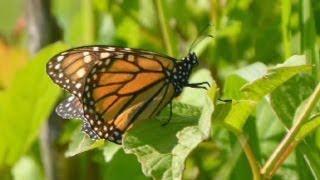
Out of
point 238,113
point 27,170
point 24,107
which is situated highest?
point 238,113

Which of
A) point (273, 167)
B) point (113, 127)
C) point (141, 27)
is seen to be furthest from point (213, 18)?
point (273, 167)

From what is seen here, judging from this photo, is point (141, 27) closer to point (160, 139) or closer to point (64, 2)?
point (64, 2)

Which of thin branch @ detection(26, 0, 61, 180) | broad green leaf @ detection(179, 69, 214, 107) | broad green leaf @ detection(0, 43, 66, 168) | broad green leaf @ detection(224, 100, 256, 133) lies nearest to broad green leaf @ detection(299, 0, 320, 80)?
broad green leaf @ detection(179, 69, 214, 107)

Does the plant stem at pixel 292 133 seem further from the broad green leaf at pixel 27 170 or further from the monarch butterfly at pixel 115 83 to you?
the broad green leaf at pixel 27 170

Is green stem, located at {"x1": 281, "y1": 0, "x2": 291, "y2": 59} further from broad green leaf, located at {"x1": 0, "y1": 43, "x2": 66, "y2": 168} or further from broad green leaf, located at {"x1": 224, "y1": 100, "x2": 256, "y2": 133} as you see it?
broad green leaf, located at {"x1": 0, "y1": 43, "x2": 66, "y2": 168}

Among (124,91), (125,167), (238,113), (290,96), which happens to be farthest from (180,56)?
(238,113)

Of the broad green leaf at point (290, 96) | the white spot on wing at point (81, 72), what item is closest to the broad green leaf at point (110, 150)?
the white spot on wing at point (81, 72)

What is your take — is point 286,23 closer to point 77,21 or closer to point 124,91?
point 124,91
